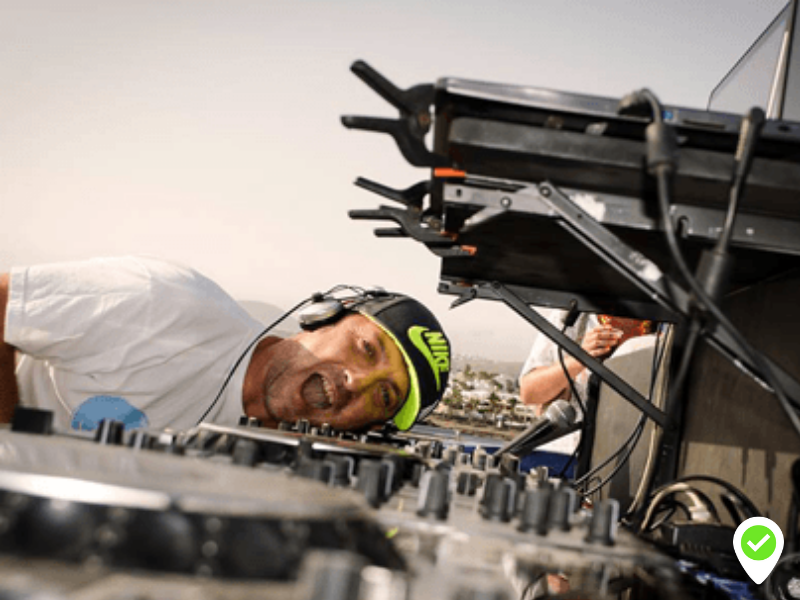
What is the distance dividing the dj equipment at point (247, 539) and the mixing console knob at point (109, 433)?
0.15 metres

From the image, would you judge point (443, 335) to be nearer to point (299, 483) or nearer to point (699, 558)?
point (699, 558)

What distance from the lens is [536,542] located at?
0.62m

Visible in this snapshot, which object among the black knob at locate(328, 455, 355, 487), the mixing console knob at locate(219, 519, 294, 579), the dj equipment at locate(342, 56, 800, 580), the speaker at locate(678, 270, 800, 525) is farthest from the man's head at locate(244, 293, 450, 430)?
the mixing console knob at locate(219, 519, 294, 579)

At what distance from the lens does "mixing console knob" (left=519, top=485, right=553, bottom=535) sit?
2.15ft

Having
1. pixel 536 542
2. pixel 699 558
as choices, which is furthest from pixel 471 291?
pixel 536 542

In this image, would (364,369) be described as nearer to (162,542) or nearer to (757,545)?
(757,545)

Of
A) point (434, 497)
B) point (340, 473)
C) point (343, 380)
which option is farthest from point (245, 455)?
point (343, 380)

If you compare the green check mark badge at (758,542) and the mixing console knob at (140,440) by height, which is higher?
the mixing console knob at (140,440)

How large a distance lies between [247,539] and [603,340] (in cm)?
243

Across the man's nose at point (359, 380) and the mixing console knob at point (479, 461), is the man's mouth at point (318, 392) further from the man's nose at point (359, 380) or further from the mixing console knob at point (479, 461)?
the mixing console knob at point (479, 461)

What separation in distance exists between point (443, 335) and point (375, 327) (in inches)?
9.1

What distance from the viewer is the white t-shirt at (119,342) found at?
1.81m

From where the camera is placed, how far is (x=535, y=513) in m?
0.65

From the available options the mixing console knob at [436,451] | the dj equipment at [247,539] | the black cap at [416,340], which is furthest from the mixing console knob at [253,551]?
the black cap at [416,340]
